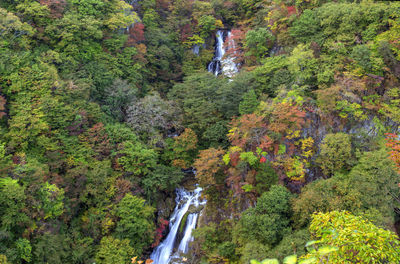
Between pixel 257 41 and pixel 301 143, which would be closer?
pixel 301 143

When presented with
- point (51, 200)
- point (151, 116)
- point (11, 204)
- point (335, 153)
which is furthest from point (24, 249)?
point (335, 153)

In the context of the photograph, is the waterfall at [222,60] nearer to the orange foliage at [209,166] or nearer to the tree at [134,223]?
the orange foliage at [209,166]

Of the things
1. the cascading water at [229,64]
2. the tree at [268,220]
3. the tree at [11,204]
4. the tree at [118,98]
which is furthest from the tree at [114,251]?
the cascading water at [229,64]

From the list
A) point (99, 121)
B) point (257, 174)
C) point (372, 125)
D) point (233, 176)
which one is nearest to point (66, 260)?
point (99, 121)

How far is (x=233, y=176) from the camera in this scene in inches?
637

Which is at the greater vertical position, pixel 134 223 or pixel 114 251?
pixel 134 223

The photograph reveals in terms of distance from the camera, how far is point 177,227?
59.9 ft

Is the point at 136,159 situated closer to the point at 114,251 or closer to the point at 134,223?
→ the point at 134,223

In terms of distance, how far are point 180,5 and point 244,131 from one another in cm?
2359

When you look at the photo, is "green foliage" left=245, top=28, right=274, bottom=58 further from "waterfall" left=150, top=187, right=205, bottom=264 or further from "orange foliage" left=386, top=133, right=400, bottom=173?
"waterfall" left=150, top=187, right=205, bottom=264

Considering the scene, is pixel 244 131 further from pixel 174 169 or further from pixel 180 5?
pixel 180 5

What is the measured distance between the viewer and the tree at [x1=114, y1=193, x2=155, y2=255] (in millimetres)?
15406

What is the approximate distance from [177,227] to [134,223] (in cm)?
386

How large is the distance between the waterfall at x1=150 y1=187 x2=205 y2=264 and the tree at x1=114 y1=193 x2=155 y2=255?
4.37ft
